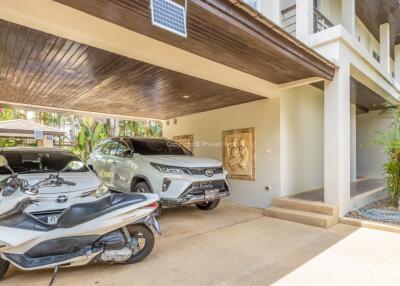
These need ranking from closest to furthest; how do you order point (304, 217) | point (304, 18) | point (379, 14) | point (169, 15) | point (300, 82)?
point (169, 15) → point (304, 217) → point (300, 82) → point (304, 18) → point (379, 14)

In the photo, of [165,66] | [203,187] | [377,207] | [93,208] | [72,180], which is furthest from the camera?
[377,207]

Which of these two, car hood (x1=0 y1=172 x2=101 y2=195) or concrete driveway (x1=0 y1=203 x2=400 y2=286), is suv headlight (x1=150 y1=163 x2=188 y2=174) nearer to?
concrete driveway (x1=0 y1=203 x2=400 y2=286)

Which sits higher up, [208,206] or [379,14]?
[379,14]

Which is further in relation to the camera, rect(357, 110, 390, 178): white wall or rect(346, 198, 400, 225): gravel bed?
rect(357, 110, 390, 178): white wall

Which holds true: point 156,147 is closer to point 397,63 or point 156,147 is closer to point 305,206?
point 305,206

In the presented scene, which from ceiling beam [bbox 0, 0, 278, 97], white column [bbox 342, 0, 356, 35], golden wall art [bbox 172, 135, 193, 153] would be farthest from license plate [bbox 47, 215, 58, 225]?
white column [bbox 342, 0, 356, 35]

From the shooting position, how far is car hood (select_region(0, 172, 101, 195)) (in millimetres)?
3340

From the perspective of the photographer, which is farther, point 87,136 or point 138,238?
point 87,136

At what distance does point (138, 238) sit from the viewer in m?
3.51

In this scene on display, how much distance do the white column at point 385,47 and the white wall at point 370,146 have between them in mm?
2713

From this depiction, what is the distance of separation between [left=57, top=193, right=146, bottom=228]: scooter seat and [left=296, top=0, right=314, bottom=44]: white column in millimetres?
5358

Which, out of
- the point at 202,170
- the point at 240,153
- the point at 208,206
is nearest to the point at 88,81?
the point at 202,170

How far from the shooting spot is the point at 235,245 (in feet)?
13.6

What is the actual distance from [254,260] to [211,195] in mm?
1807
